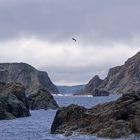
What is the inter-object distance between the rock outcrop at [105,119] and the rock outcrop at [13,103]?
3666 cm

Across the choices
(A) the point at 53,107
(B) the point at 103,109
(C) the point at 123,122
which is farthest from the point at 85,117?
(A) the point at 53,107

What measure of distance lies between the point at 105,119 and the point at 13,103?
156ft

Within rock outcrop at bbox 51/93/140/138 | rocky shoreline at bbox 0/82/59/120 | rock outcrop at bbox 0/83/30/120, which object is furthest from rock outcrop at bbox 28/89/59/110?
rock outcrop at bbox 51/93/140/138

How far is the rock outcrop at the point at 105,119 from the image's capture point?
59.9 meters

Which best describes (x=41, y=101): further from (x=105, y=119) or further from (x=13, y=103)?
(x=105, y=119)

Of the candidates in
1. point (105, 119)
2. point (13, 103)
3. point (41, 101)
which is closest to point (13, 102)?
point (13, 103)

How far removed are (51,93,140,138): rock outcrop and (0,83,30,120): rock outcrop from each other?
36.7 m

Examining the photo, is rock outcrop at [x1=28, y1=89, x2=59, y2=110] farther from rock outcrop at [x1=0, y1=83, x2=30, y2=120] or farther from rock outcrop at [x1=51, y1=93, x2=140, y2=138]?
rock outcrop at [x1=51, y1=93, x2=140, y2=138]

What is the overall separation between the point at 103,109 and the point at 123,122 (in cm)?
776

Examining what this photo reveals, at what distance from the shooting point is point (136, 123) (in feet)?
197

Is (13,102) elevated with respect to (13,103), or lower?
elevated

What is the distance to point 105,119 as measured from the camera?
6297 centimetres

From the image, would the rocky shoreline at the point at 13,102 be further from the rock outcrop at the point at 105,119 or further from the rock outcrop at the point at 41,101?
the rock outcrop at the point at 105,119

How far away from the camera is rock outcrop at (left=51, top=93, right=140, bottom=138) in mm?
59875
